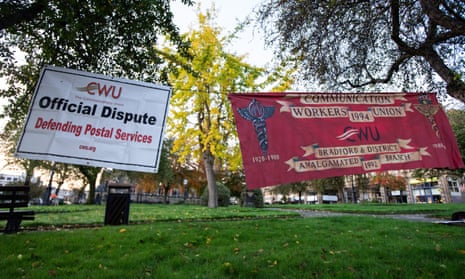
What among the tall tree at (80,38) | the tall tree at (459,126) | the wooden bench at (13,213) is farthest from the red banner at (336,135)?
the tall tree at (459,126)

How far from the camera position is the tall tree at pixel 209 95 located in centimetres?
1393

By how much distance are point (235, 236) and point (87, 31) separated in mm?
5460

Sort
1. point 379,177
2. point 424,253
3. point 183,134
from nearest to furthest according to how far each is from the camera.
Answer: point 424,253 → point 183,134 → point 379,177

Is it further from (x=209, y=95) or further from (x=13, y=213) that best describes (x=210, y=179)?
(x=13, y=213)

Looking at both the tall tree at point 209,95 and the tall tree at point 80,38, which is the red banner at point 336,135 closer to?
the tall tree at point 80,38

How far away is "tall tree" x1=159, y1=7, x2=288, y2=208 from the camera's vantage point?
13930 mm

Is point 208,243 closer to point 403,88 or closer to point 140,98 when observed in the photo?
point 140,98

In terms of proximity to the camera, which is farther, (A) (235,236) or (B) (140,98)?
(A) (235,236)

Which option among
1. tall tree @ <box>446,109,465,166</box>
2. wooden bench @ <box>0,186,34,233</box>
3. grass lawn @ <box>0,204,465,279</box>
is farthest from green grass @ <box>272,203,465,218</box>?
wooden bench @ <box>0,186,34,233</box>

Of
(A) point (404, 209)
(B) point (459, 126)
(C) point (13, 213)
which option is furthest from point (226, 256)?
(B) point (459, 126)

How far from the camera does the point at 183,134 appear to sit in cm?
1588

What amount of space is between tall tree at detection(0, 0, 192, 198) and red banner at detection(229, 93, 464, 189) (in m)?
3.19

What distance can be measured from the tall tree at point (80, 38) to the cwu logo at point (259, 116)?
2924 millimetres

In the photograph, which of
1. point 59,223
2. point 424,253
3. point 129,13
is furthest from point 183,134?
point 424,253
